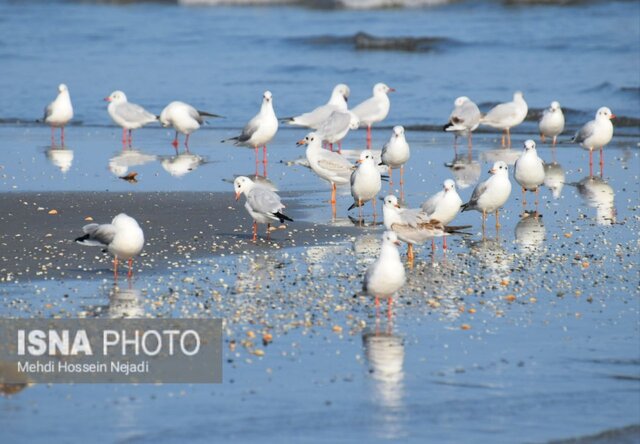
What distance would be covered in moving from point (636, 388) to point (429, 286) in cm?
277

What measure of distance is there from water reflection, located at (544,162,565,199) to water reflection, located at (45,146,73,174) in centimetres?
599

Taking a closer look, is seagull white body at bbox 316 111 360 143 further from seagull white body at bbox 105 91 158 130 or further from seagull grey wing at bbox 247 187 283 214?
seagull grey wing at bbox 247 187 283 214

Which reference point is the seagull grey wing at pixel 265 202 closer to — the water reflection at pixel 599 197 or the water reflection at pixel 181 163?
the water reflection at pixel 599 197

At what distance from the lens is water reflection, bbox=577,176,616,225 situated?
500 inches

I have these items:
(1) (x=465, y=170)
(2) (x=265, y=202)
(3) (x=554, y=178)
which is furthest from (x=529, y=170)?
(2) (x=265, y=202)

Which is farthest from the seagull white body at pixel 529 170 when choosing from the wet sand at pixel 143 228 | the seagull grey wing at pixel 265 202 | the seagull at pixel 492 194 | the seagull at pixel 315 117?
the seagull at pixel 315 117

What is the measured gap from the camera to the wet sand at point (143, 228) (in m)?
10.7

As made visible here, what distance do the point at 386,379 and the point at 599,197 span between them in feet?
23.1

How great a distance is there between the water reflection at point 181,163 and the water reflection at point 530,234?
4.94 metres

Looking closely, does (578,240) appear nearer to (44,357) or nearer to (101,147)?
(44,357)

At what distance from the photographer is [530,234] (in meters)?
12.0

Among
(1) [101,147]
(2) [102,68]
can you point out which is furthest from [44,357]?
(2) [102,68]

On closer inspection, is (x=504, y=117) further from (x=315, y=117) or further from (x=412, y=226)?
(x=412, y=226)

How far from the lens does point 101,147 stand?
18.7 metres
